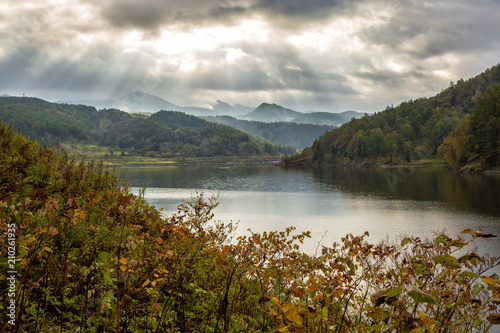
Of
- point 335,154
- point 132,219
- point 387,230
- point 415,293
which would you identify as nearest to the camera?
point 415,293

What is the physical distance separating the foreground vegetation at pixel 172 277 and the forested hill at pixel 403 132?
5764 inches

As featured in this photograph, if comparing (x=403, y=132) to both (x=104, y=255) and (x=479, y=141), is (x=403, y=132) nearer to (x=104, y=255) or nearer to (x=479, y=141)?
(x=479, y=141)

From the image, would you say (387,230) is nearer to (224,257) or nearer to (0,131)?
(224,257)

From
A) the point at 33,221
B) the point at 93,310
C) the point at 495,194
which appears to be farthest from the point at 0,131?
the point at 495,194

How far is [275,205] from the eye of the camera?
43.3m

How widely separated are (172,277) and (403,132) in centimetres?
16950

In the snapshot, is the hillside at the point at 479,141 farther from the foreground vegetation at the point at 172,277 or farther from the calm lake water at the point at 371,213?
the foreground vegetation at the point at 172,277

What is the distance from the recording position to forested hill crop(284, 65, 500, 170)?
490 ft

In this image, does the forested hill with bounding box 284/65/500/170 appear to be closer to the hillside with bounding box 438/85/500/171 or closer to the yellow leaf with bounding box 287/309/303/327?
the hillside with bounding box 438/85/500/171

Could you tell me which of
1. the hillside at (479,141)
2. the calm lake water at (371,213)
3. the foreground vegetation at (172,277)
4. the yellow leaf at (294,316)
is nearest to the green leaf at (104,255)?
the foreground vegetation at (172,277)

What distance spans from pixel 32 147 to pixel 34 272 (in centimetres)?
631

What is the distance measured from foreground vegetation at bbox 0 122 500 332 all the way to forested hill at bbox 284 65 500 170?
146413 millimetres

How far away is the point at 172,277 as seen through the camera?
6.32 metres

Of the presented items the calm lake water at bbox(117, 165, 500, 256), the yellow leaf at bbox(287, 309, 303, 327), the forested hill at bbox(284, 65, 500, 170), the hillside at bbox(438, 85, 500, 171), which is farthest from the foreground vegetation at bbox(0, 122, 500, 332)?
the forested hill at bbox(284, 65, 500, 170)
